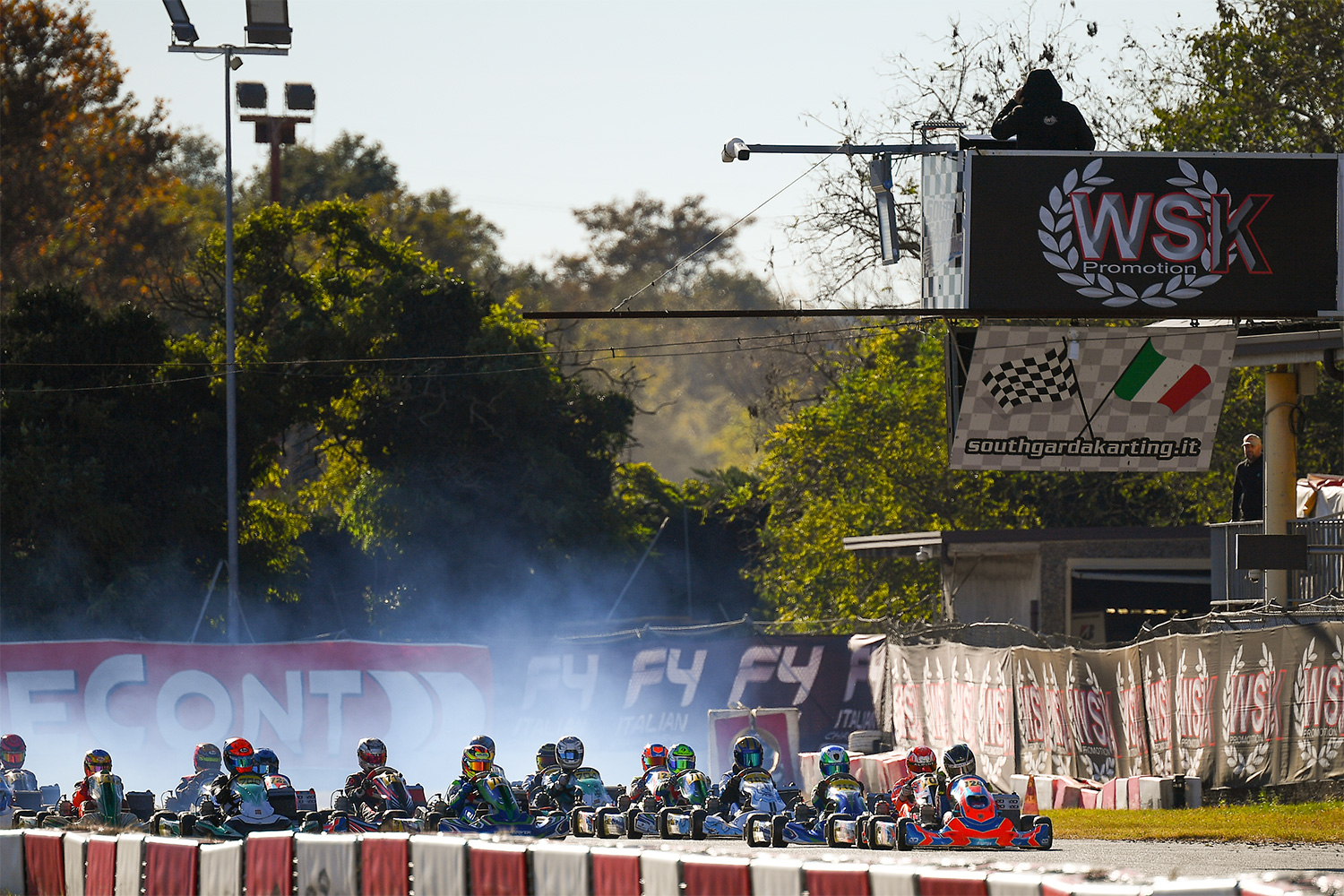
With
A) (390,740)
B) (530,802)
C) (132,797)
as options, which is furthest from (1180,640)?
(390,740)

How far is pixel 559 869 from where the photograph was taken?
966 cm

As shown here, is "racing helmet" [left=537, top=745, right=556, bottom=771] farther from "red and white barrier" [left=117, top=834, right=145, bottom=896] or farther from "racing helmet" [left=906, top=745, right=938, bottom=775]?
"red and white barrier" [left=117, top=834, right=145, bottom=896]

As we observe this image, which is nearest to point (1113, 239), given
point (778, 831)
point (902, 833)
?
point (902, 833)

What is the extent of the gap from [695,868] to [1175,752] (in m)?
9.81

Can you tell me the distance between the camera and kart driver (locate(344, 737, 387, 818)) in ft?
57.0

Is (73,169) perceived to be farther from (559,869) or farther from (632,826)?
(559,869)

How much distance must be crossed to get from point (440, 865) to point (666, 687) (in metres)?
17.4

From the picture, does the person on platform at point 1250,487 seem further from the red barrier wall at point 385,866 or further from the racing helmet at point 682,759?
the red barrier wall at point 385,866

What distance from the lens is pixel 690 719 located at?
88.2ft

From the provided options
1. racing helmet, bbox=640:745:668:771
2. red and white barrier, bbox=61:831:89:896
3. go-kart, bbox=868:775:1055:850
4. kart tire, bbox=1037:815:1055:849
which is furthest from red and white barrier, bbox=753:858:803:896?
racing helmet, bbox=640:745:668:771

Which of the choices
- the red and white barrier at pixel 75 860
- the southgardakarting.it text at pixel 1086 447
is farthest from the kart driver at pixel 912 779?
the red and white barrier at pixel 75 860

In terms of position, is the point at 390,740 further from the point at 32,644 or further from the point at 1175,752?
the point at 1175,752

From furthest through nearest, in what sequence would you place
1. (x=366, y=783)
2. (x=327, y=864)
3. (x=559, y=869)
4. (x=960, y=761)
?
(x=366, y=783) < (x=960, y=761) < (x=327, y=864) < (x=559, y=869)

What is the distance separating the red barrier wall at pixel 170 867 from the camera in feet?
36.1
